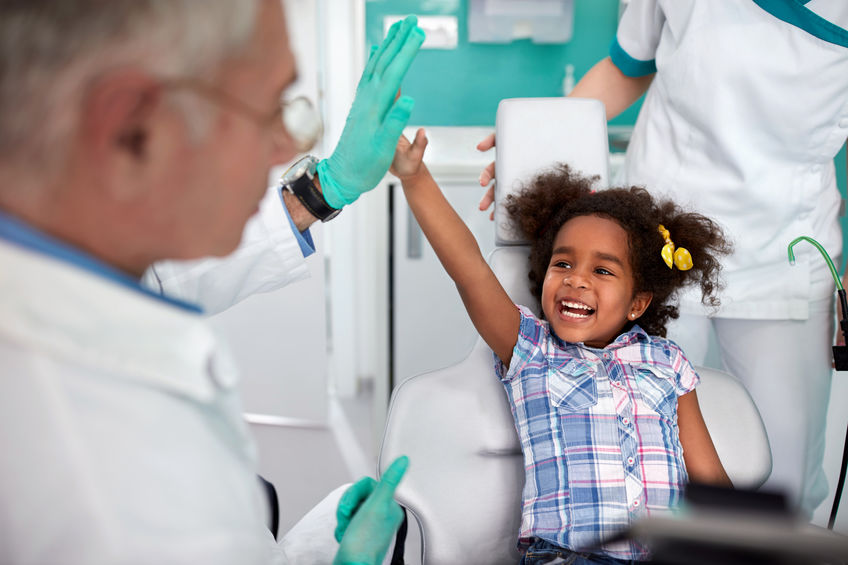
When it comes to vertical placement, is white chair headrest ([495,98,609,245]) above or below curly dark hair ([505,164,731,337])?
above

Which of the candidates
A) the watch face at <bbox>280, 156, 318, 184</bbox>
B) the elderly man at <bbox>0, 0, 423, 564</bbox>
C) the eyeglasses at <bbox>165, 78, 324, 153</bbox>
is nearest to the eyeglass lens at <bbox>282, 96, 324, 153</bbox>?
the eyeglasses at <bbox>165, 78, 324, 153</bbox>

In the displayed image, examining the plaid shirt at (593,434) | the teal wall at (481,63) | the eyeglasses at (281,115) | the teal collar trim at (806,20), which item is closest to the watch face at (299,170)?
the eyeglasses at (281,115)

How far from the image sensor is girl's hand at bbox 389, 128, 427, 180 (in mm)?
1039

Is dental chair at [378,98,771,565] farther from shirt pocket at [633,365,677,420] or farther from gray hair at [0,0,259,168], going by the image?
gray hair at [0,0,259,168]

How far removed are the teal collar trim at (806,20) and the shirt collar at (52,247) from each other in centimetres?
117

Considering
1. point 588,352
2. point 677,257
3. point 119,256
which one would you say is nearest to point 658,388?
point 588,352

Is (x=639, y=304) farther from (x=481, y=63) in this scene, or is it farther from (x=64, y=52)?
(x=481, y=63)

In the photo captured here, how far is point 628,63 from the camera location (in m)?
1.43

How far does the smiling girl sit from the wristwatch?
0.41 ft

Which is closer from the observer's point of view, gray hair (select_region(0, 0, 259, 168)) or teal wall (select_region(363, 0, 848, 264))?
gray hair (select_region(0, 0, 259, 168))

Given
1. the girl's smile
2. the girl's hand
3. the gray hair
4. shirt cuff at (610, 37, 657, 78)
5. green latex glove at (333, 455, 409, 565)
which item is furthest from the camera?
shirt cuff at (610, 37, 657, 78)

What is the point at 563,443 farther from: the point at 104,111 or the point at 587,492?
the point at 104,111

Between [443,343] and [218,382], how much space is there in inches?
63.2

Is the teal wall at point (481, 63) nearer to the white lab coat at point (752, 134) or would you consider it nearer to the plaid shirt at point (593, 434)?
the white lab coat at point (752, 134)
